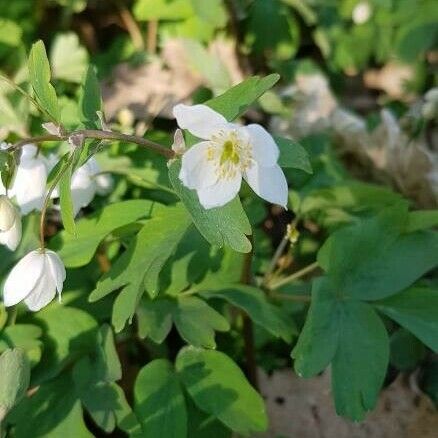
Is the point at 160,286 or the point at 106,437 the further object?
the point at 106,437

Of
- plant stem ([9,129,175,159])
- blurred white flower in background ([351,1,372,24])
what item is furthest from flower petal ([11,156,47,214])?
blurred white flower in background ([351,1,372,24])

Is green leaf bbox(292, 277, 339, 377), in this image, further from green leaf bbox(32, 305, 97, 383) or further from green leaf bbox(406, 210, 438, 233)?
green leaf bbox(32, 305, 97, 383)

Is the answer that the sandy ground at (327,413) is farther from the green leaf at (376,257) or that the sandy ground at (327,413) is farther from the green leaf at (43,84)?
the green leaf at (43,84)

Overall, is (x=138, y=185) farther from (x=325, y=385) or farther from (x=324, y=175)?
(x=325, y=385)

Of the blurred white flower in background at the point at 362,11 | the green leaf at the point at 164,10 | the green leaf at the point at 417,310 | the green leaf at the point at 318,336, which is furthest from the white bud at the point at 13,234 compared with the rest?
the blurred white flower in background at the point at 362,11

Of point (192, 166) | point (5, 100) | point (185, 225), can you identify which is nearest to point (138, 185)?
point (5, 100)

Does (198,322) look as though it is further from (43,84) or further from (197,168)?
(43,84)

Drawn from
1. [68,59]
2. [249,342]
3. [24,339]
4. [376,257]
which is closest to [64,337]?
[24,339]
